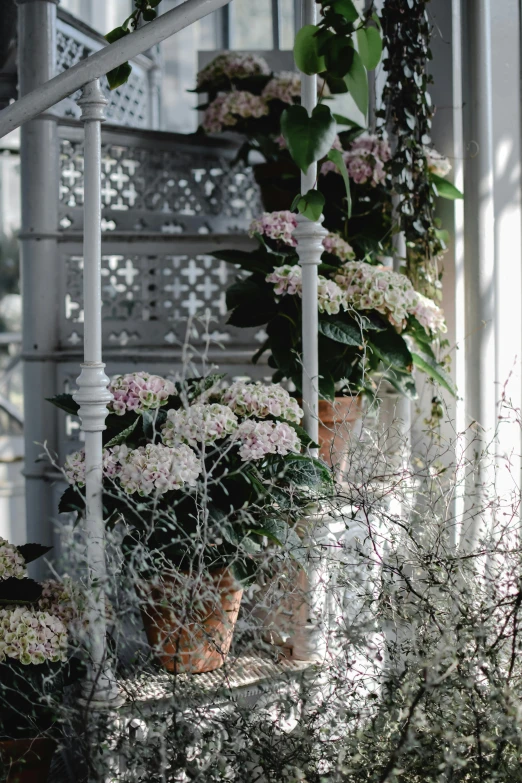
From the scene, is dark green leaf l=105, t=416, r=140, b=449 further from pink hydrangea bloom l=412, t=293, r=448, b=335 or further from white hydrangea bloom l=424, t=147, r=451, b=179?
white hydrangea bloom l=424, t=147, r=451, b=179

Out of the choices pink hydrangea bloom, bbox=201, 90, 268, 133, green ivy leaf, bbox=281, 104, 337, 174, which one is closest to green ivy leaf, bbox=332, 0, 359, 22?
green ivy leaf, bbox=281, 104, 337, 174

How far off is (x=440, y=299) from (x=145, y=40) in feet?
3.56

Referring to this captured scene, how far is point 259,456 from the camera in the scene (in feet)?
4.70

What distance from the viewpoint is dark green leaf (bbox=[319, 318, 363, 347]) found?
1.76m

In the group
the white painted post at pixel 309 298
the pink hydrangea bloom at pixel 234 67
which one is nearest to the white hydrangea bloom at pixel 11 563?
the white painted post at pixel 309 298

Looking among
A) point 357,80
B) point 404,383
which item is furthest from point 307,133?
point 404,383

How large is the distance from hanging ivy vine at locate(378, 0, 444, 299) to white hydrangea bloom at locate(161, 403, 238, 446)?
88cm

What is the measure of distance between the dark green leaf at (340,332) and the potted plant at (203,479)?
0.81 feet

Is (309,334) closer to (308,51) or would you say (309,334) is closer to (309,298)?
(309,298)

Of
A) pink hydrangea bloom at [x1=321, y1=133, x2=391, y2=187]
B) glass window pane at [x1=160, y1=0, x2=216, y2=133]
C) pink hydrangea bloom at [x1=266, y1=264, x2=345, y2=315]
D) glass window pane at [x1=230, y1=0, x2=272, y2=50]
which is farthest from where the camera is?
glass window pane at [x1=160, y1=0, x2=216, y2=133]

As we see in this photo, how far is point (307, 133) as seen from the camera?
4.41 ft

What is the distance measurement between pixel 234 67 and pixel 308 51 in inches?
53.9

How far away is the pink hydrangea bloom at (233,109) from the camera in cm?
254

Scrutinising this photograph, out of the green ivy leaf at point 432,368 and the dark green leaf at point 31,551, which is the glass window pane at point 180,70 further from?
the dark green leaf at point 31,551
